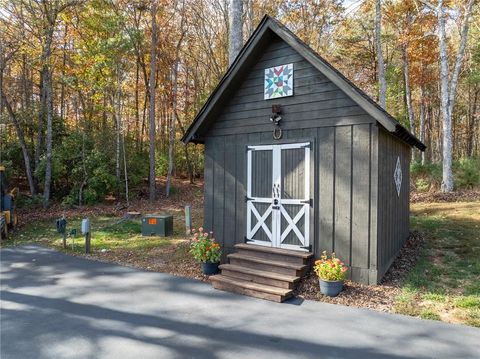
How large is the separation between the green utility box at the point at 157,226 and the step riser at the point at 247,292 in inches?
174

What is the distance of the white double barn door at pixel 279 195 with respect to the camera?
6141 mm

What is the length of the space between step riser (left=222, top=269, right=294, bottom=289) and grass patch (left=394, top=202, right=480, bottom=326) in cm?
168

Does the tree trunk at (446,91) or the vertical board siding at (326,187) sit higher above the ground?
the tree trunk at (446,91)

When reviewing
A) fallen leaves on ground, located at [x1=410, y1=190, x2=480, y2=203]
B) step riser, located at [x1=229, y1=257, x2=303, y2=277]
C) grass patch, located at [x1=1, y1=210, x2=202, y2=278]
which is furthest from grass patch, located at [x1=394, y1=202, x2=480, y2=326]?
grass patch, located at [x1=1, y1=210, x2=202, y2=278]

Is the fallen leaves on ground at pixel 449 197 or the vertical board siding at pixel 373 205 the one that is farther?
the fallen leaves on ground at pixel 449 197

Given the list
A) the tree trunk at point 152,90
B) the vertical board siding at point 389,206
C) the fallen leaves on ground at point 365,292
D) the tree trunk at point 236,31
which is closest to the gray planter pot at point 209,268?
the fallen leaves on ground at point 365,292

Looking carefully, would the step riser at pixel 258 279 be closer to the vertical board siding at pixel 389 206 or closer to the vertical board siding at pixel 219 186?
the vertical board siding at pixel 219 186

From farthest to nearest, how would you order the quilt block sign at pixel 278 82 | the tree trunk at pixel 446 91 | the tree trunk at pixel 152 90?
1. the tree trunk at pixel 152 90
2. the tree trunk at pixel 446 91
3. the quilt block sign at pixel 278 82

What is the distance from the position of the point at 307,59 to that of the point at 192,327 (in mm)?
4805

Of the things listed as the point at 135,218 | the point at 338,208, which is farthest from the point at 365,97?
the point at 135,218

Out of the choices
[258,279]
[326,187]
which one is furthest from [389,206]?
[258,279]

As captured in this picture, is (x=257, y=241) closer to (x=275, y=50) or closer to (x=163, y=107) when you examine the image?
(x=275, y=50)

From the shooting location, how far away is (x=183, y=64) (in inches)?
866

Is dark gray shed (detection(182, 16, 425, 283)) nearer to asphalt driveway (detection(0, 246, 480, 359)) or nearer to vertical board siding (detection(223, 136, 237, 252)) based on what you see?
vertical board siding (detection(223, 136, 237, 252))
